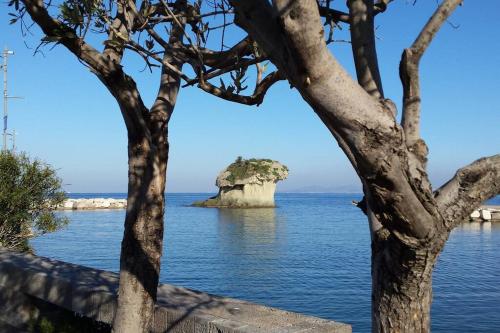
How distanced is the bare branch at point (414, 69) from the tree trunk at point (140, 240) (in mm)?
2165


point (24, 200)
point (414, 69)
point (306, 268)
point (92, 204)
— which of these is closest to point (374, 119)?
point (414, 69)

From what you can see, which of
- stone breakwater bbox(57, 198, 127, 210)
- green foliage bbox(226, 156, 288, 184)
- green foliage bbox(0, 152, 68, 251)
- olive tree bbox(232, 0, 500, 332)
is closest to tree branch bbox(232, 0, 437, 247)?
olive tree bbox(232, 0, 500, 332)

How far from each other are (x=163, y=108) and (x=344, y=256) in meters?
26.1

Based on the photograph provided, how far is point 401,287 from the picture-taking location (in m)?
2.69

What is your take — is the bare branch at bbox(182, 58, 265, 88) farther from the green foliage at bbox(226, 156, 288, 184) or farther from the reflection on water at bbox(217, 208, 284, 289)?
the green foliage at bbox(226, 156, 288, 184)

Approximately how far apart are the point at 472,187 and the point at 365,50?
93 cm

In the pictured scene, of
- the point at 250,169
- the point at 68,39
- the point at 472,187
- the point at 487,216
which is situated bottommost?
the point at 487,216

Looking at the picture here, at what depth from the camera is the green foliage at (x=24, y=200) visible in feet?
49.9

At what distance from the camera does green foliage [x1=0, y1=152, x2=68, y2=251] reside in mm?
15211

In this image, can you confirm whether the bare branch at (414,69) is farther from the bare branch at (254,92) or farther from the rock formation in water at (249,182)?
the rock formation in water at (249,182)

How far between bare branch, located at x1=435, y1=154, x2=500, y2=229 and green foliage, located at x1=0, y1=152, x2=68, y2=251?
47.0ft

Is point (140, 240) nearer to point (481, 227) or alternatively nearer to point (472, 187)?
point (472, 187)

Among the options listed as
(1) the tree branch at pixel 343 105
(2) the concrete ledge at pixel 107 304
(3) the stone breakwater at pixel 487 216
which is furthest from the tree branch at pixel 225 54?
(3) the stone breakwater at pixel 487 216

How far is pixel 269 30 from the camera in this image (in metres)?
2.35
